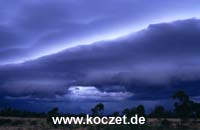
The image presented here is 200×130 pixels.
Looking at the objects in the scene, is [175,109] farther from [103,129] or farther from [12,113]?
[12,113]

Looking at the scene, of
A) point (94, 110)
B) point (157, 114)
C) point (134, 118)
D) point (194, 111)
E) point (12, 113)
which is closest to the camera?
point (134, 118)

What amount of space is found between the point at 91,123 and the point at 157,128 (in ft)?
81.2

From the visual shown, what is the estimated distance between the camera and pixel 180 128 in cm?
11162

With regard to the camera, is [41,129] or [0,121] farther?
[0,121]

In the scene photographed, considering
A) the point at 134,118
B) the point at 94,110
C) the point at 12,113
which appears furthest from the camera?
the point at 12,113

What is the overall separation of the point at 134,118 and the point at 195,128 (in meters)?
20.7

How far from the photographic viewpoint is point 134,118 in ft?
352

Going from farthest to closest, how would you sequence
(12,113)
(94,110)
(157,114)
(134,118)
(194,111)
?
(12,113) < (157,114) < (94,110) < (194,111) < (134,118)

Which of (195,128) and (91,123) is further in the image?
(91,123)

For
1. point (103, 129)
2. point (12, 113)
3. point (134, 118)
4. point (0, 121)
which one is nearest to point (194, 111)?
point (134, 118)

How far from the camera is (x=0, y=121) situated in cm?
13962

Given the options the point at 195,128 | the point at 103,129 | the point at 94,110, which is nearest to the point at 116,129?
the point at 103,129

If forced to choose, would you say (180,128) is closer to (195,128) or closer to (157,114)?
(195,128)

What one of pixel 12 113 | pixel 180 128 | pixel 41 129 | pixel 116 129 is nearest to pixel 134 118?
pixel 116 129
